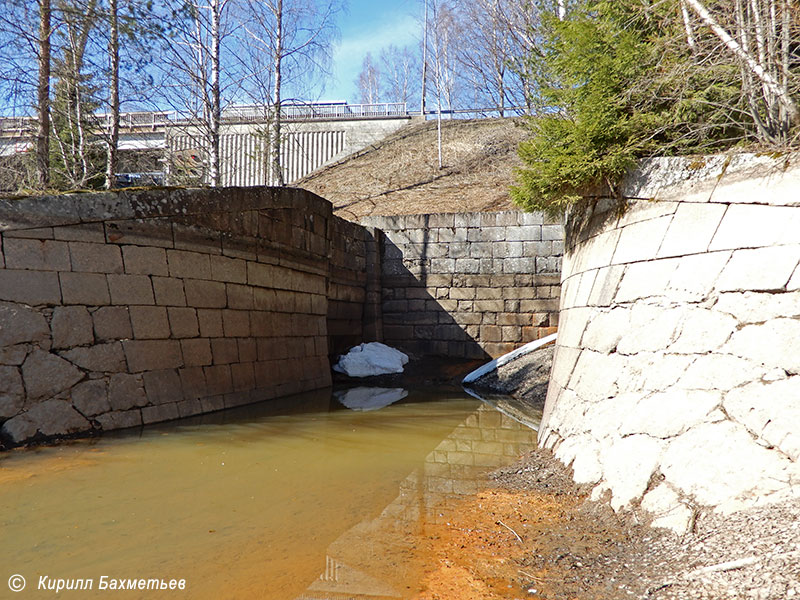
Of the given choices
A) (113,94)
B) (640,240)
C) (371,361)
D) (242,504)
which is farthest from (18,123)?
(640,240)

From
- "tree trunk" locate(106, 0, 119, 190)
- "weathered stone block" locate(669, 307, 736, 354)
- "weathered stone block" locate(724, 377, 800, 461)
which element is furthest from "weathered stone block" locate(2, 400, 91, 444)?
"tree trunk" locate(106, 0, 119, 190)

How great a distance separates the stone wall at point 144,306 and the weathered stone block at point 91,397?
0.04ft

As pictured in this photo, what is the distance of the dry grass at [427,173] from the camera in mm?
17219

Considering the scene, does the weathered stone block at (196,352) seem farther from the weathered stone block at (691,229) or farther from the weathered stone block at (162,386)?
the weathered stone block at (691,229)

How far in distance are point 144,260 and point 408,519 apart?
15.3ft

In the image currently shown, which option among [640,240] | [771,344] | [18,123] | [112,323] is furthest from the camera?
[18,123]

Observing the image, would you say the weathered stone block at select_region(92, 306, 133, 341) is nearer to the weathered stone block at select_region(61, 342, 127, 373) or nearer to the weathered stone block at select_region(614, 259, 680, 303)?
the weathered stone block at select_region(61, 342, 127, 373)

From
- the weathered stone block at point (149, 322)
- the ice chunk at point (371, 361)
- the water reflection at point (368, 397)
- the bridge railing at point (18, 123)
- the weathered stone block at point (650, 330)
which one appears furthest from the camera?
the ice chunk at point (371, 361)

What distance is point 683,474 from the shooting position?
2998mm

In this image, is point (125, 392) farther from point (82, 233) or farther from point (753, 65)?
point (753, 65)

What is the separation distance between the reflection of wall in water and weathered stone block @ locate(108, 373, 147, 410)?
135 inches

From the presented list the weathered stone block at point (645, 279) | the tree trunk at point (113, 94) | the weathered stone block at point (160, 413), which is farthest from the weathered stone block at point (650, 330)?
the tree trunk at point (113, 94)

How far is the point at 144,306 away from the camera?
657 cm

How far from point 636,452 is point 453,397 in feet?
21.7
